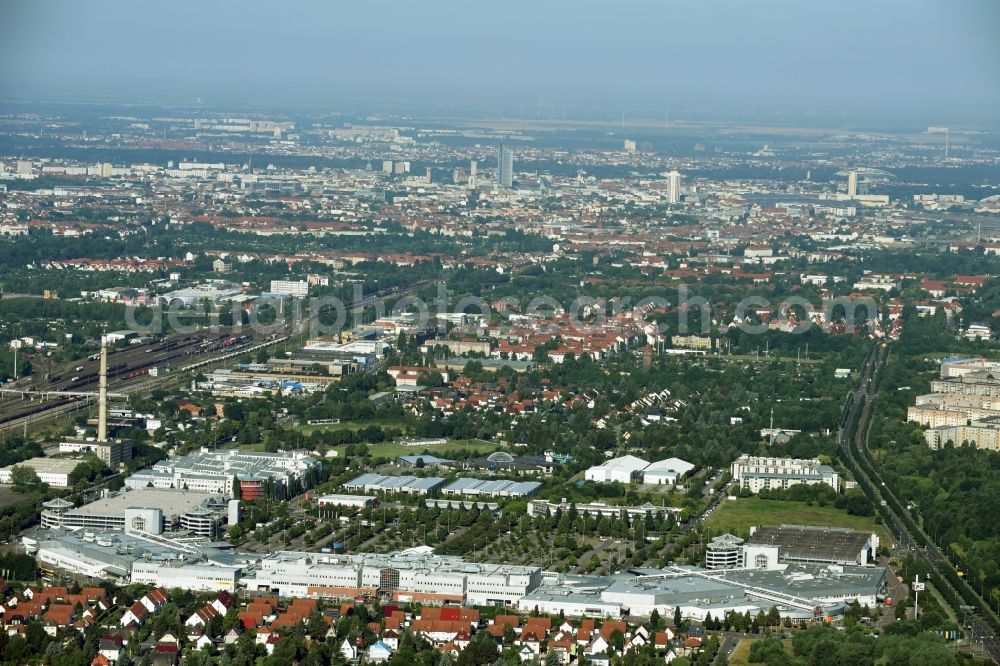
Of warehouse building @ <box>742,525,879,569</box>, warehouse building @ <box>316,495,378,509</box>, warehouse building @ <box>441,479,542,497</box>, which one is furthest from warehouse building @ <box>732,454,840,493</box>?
warehouse building @ <box>316,495,378,509</box>

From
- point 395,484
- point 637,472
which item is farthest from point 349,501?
point 637,472

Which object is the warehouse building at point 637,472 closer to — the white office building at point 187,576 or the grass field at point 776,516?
the grass field at point 776,516

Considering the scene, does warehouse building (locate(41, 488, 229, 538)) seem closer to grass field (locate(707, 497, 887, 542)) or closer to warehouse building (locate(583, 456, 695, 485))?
warehouse building (locate(583, 456, 695, 485))

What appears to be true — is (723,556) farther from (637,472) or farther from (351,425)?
(351,425)

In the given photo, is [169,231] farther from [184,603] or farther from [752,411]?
[184,603]

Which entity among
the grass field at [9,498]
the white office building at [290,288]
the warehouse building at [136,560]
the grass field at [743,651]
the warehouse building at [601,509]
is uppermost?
the grass field at [743,651]

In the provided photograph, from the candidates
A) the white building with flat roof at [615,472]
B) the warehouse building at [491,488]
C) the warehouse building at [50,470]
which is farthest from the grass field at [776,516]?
the warehouse building at [50,470]
